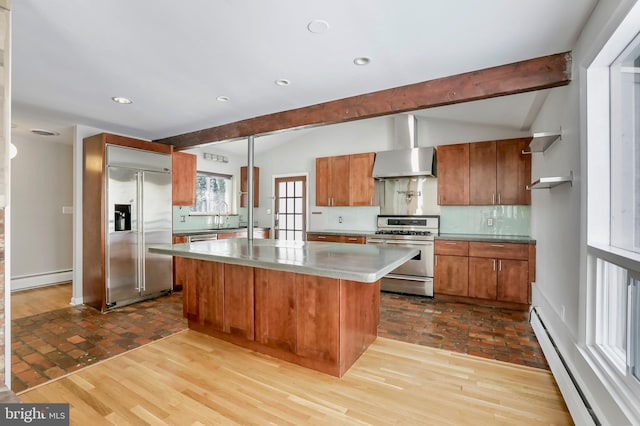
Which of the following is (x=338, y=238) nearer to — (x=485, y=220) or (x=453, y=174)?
(x=453, y=174)

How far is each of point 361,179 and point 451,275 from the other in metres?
2.07

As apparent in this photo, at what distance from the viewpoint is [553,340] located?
240cm

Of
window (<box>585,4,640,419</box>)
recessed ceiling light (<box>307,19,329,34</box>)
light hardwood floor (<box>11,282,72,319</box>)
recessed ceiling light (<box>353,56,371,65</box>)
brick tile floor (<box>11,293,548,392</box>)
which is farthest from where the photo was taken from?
light hardwood floor (<box>11,282,72,319</box>)

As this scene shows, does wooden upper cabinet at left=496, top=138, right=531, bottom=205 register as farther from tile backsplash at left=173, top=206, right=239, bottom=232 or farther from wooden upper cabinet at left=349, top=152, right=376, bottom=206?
tile backsplash at left=173, top=206, right=239, bottom=232

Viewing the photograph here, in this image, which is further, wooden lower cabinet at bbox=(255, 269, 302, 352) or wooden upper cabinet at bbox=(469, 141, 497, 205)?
wooden upper cabinet at bbox=(469, 141, 497, 205)

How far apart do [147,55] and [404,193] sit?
12.9 feet

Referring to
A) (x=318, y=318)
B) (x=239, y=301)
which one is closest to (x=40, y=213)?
(x=239, y=301)

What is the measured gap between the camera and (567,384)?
1.89 meters

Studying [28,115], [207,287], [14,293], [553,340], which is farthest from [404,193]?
[14,293]

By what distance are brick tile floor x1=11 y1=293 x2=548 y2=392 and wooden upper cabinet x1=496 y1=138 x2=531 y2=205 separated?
1.53 m

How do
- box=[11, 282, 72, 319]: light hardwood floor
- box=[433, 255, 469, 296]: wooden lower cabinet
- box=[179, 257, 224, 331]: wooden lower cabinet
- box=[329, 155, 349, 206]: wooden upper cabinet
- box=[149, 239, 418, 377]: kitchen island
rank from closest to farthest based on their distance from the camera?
box=[149, 239, 418, 377]: kitchen island < box=[179, 257, 224, 331]: wooden lower cabinet < box=[11, 282, 72, 319]: light hardwood floor < box=[433, 255, 469, 296]: wooden lower cabinet < box=[329, 155, 349, 206]: wooden upper cabinet

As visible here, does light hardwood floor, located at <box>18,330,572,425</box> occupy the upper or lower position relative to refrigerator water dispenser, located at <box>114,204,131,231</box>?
lower

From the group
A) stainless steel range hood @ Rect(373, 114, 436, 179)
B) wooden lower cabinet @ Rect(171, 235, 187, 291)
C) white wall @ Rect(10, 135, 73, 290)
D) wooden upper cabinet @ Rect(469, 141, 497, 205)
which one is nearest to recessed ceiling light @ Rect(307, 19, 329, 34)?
stainless steel range hood @ Rect(373, 114, 436, 179)

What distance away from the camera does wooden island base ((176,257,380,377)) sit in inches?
88.5
